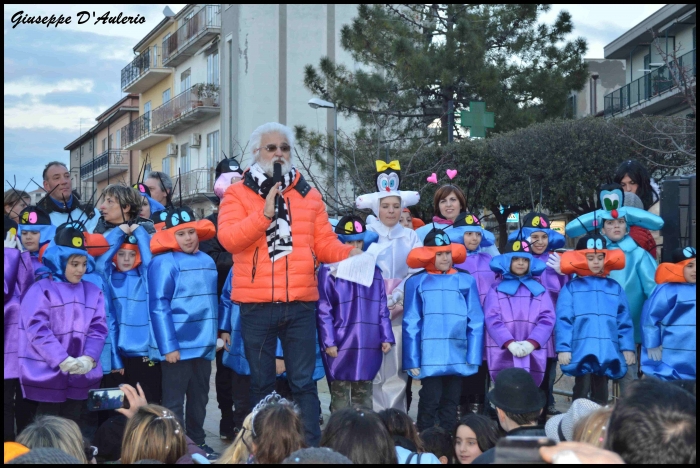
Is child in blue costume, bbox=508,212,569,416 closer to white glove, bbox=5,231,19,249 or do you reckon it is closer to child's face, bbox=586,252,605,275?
child's face, bbox=586,252,605,275

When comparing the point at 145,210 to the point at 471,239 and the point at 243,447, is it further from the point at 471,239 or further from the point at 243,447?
the point at 243,447

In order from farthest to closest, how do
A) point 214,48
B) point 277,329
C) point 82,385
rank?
point 214,48 → point 82,385 → point 277,329

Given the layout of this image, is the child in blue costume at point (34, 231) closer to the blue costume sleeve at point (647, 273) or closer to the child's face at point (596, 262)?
the child's face at point (596, 262)

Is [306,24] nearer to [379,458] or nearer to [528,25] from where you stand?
[528,25]

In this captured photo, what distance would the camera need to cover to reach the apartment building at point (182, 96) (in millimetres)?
32094

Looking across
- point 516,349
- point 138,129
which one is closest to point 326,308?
point 516,349

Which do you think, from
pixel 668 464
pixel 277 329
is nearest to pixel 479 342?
pixel 277 329

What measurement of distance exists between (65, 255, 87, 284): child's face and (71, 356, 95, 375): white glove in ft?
1.81

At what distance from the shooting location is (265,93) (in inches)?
1179

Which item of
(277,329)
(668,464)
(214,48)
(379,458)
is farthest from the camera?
(214,48)

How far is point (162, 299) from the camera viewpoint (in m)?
6.00

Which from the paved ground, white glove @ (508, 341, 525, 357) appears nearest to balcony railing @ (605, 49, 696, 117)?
the paved ground

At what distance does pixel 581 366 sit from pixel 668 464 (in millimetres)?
4302

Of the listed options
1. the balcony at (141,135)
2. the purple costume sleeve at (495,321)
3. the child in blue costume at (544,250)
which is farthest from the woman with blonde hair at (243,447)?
the balcony at (141,135)
